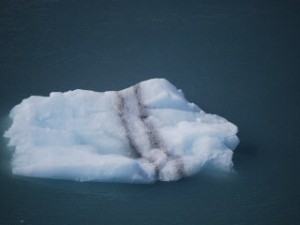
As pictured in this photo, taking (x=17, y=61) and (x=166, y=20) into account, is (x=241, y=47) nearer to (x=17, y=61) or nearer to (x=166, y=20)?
(x=166, y=20)

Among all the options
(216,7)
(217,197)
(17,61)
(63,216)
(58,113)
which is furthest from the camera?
(216,7)

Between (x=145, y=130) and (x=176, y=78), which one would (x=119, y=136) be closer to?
(x=145, y=130)

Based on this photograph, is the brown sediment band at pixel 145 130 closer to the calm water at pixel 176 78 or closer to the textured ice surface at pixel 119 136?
the textured ice surface at pixel 119 136

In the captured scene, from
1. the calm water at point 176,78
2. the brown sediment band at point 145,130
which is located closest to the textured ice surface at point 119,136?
the brown sediment band at point 145,130

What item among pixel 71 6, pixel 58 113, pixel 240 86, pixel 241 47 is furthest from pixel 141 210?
pixel 71 6

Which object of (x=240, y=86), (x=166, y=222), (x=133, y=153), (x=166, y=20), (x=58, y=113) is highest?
(x=166, y=20)

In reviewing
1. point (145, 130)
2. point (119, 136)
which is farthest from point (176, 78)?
point (119, 136)
